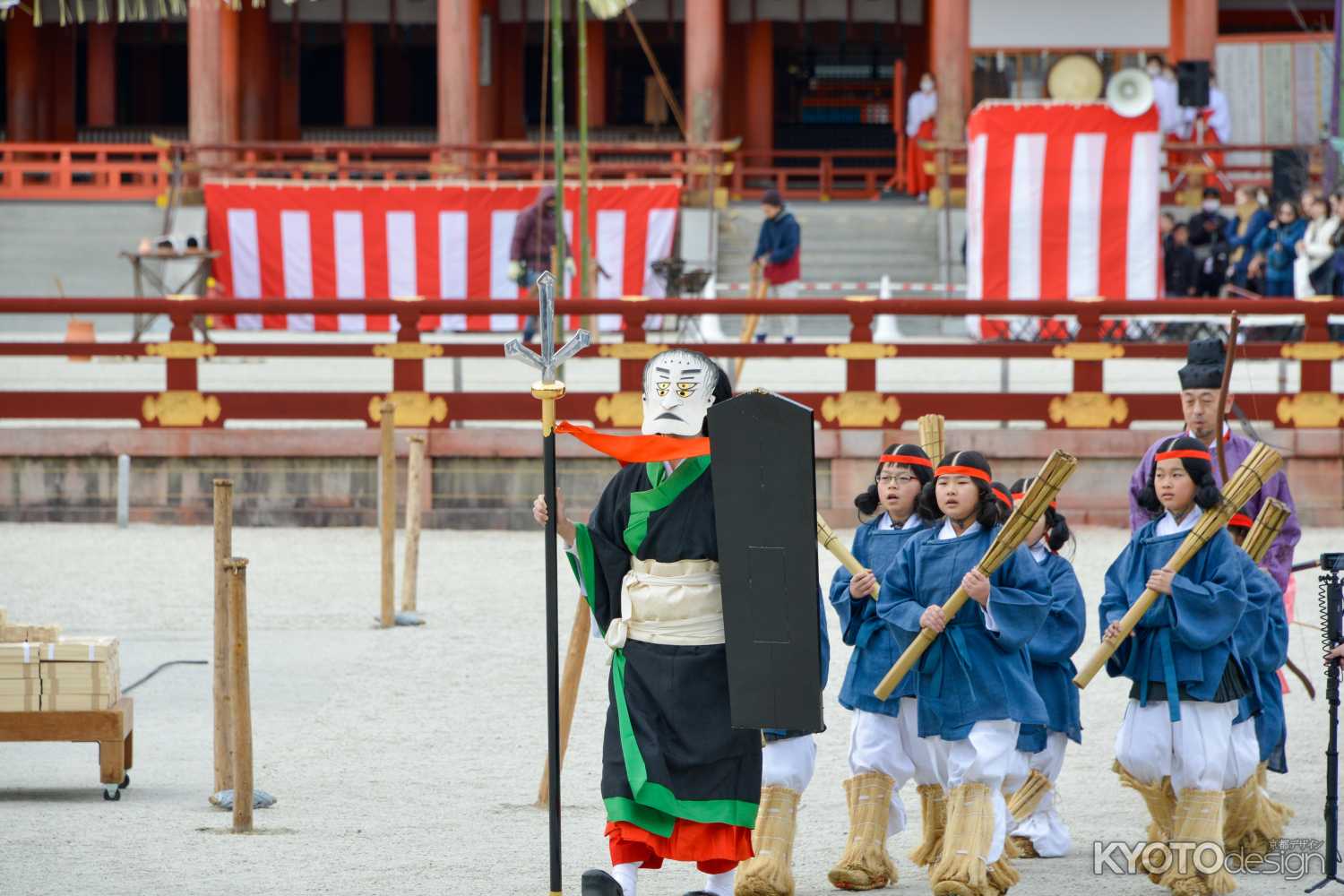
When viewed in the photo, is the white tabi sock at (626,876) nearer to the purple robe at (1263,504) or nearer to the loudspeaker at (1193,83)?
the purple robe at (1263,504)

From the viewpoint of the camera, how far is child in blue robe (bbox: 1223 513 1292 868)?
5188 mm

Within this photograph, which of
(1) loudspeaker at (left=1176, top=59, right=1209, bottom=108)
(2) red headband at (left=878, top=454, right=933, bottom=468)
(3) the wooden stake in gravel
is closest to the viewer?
(2) red headband at (left=878, top=454, right=933, bottom=468)

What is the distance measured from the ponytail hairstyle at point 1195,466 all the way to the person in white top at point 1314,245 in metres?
10.4

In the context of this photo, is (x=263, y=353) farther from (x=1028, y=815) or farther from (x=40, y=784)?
(x=1028, y=815)

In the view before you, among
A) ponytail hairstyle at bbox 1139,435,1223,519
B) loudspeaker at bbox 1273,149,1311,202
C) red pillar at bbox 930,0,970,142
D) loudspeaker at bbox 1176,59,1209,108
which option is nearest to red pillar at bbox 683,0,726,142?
red pillar at bbox 930,0,970,142

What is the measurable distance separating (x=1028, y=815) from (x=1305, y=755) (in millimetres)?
1718

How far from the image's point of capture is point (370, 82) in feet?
87.1

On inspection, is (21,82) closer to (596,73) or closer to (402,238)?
(596,73)

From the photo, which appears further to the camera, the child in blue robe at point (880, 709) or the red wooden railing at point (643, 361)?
the red wooden railing at point (643, 361)

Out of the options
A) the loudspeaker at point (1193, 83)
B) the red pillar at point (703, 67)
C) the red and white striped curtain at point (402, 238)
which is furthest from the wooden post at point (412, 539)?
the red pillar at point (703, 67)

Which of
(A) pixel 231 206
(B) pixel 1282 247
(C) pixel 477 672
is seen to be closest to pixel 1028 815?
(C) pixel 477 672

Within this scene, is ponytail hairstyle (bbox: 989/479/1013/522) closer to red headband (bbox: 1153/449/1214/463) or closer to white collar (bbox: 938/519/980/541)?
white collar (bbox: 938/519/980/541)

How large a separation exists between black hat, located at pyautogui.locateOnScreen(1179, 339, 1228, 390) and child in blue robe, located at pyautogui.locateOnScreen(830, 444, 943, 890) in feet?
3.30

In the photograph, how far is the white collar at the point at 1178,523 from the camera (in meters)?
5.14
